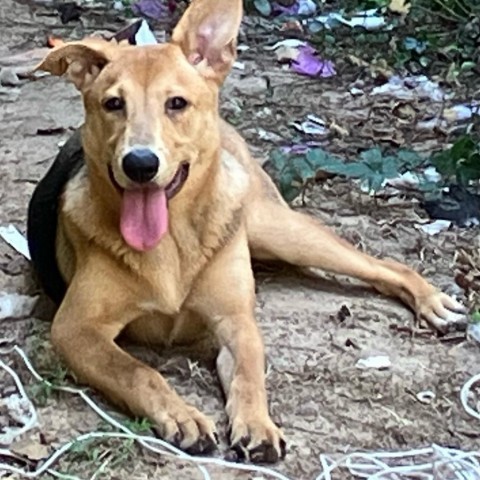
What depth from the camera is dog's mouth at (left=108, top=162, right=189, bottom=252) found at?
4629 mm

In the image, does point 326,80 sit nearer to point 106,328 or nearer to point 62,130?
point 62,130

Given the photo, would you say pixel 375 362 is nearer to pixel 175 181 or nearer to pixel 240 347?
pixel 240 347

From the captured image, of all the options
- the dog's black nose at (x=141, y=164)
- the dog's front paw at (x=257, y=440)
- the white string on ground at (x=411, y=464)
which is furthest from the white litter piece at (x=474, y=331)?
the dog's black nose at (x=141, y=164)

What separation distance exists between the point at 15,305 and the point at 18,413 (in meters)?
0.85

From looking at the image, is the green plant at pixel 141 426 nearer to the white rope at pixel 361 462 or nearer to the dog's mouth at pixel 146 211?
the white rope at pixel 361 462

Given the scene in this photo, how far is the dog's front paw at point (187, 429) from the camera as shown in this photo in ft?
14.0

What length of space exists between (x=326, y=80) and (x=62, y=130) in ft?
5.98

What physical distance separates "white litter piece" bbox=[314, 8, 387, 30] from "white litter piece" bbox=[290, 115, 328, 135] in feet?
4.67

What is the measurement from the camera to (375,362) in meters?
4.91

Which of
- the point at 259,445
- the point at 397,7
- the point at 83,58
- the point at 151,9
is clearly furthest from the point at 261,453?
the point at 151,9

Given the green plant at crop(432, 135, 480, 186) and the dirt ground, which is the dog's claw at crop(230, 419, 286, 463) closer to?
the dirt ground

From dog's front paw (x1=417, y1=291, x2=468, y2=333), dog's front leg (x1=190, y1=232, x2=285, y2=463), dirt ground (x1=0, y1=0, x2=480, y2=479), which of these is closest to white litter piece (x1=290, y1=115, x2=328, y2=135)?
dirt ground (x1=0, y1=0, x2=480, y2=479)

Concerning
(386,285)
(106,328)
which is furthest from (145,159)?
(386,285)

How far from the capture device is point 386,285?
17.9 ft
